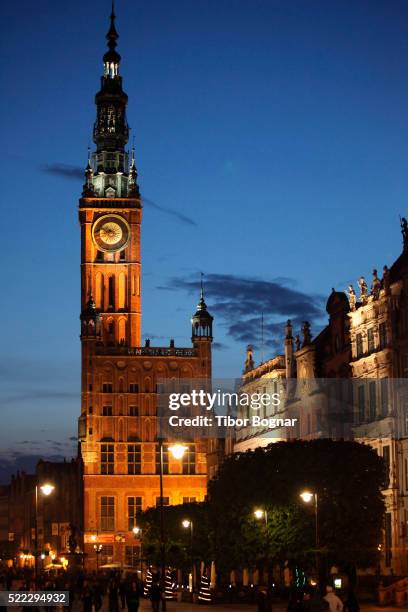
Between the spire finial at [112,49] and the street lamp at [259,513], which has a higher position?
the spire finial at [112,49]

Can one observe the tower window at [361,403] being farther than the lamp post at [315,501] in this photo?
Yes

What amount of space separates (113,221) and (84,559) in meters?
44.6

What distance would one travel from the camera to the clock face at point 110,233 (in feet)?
567

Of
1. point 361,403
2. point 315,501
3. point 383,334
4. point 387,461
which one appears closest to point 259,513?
point 315,501

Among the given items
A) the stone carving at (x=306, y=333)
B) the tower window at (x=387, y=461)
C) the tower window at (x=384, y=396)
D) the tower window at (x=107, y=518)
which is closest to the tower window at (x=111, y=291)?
the tower window at (x=107, y=518)

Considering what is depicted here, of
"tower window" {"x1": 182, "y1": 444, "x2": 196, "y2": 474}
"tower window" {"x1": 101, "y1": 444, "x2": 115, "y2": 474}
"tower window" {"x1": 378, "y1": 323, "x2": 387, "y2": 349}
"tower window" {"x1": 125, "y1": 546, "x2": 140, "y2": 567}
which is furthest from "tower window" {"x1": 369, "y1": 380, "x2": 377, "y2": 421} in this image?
"tower window" {"x1": 101, "y1": 444, "x2": 115, "y2": 474}

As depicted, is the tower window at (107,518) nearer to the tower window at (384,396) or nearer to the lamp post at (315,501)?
the tower window at (384,396)

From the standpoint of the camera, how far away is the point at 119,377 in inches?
6432

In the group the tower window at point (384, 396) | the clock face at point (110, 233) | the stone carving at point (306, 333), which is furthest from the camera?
the clock face at point (110, 233)

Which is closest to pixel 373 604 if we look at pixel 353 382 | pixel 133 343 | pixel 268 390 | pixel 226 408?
pixel 353 382

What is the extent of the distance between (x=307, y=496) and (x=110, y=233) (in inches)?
3958

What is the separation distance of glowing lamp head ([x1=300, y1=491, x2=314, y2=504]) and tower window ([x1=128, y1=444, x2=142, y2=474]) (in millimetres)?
81260

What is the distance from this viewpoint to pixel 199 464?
162875 millimetres

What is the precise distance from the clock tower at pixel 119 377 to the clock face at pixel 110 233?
129 millimetres
